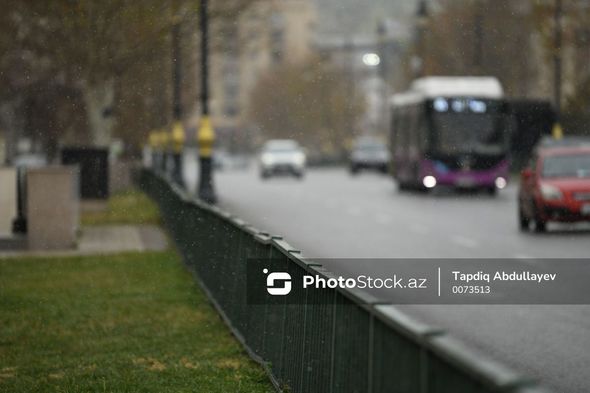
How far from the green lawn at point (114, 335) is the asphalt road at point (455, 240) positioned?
205cm

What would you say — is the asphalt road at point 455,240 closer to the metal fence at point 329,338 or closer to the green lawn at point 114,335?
the metal fence at point 329,338

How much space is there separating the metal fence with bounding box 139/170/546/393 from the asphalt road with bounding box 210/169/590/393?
1.83 m

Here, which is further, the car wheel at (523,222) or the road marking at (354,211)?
the road marking at (354,211)

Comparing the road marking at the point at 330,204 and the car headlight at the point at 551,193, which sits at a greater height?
the car headlight at the point at 551,193

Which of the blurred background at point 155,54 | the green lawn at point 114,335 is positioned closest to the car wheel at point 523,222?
the green lawn at point 114,335

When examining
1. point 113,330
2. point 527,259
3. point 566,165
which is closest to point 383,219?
point 566,165

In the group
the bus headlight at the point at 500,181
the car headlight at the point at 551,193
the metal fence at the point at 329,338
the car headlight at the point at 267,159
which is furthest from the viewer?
the car headlight at the point at 267,159

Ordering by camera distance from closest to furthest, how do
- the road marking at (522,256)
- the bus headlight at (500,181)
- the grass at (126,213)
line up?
the road marking at (522,256)
the grass at (126,213)
the bus headlight at (500,181)

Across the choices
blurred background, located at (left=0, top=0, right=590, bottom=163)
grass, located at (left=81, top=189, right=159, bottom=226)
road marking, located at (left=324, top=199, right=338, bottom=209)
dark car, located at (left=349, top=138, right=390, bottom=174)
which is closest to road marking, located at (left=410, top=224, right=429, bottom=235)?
grass, located at (left=81, top=189, right=159, bottom=226)

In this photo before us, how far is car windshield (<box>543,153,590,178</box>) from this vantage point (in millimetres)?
29109

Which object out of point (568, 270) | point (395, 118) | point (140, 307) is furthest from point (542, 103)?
point (140, 307)

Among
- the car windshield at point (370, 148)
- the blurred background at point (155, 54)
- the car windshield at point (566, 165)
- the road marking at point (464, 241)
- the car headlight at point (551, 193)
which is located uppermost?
the blurred background at point (155, 54)

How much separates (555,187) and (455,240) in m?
2.53

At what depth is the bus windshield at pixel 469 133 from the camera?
50.0 meters
